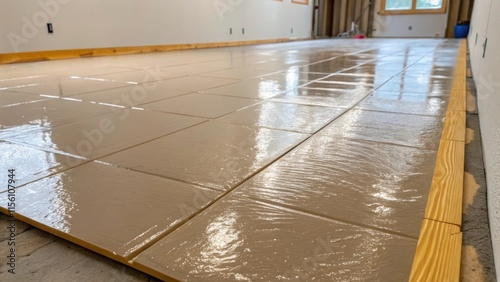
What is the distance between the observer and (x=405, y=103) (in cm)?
221

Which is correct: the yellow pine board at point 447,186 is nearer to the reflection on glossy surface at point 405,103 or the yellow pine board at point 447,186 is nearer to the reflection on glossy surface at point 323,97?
the reflection on glossy surface at point 405,103

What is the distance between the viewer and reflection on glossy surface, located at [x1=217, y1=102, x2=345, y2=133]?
1.74 metres

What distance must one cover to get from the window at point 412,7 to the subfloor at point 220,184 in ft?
40.9

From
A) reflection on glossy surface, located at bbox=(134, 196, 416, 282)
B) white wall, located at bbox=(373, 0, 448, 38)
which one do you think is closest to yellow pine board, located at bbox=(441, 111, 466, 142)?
reflection on glossy surface, located at bbox=(134, 196, 416, 282)

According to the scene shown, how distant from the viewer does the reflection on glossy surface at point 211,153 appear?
3.88ft

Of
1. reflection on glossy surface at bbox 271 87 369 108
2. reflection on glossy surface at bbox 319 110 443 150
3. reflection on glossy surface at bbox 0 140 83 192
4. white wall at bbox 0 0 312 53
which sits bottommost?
reflection on glossy surface at bbox 0 140 83 192

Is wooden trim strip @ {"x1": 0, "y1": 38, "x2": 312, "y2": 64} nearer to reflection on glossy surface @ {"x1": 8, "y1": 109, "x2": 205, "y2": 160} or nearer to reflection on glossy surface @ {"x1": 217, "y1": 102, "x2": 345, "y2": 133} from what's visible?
reflection on glossy surface @ {"x1": 8, "y1": 109, "x2": 205, "y2": 160}

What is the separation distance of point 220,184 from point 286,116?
89cm

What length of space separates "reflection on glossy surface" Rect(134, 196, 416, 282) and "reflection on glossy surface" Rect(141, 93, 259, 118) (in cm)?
112

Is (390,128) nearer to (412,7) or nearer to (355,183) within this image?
(355,183)

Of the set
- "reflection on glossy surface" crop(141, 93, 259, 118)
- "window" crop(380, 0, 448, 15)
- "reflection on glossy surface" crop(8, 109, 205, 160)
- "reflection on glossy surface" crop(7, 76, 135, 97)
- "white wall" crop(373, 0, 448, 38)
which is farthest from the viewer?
"white wall" crop(373, 0, 448, 38)

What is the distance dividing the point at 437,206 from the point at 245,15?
8.67m

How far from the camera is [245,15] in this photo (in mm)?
9008

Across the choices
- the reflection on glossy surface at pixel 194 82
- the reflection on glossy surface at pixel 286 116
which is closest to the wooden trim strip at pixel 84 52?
the reflection on glossy surface at pixel 194 82
